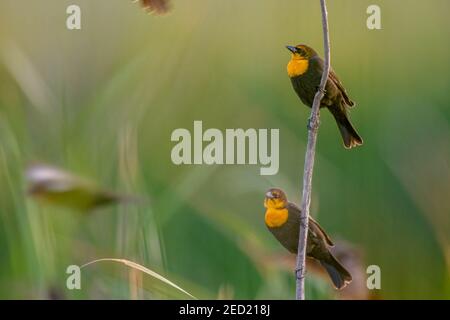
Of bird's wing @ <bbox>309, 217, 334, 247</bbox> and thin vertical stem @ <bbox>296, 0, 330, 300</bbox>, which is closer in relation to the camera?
thin vertical stem @ <bbox>296, 0, 330, 300</bbox>

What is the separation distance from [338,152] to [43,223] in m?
1.27

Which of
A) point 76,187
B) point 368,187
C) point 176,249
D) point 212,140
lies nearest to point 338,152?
point 368,187

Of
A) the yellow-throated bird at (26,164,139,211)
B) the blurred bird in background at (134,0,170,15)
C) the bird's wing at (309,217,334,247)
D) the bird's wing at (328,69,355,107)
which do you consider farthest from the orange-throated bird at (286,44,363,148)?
the yellow-throated bird at (26,164,139,211)

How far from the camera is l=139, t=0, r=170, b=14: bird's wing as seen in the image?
3.51 meters

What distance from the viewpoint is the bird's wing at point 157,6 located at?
11.5ft

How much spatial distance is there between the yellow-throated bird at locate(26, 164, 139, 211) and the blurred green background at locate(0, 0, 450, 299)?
53 millimetres

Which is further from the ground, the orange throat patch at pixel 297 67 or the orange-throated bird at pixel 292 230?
the orange throat patch at pixel 297 67

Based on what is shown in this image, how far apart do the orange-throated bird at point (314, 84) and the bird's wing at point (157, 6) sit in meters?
0.54

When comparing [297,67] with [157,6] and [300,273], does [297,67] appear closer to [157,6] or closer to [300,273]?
[157,6]

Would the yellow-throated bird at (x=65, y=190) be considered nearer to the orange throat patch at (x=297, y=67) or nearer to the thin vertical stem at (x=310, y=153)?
the thin vertical stem at (x=310, y=153)

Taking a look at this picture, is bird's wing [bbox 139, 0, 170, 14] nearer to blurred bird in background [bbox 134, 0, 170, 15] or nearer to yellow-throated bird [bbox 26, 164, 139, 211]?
blurred bird in background [bbox 134, 0, 170, 15]

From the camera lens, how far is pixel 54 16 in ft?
11.6

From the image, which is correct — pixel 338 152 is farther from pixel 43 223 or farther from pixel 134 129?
pixel 43 223

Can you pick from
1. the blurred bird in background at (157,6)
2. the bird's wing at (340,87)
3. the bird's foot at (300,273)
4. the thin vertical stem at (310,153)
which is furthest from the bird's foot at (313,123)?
the blurred bird in background at (157,6)
